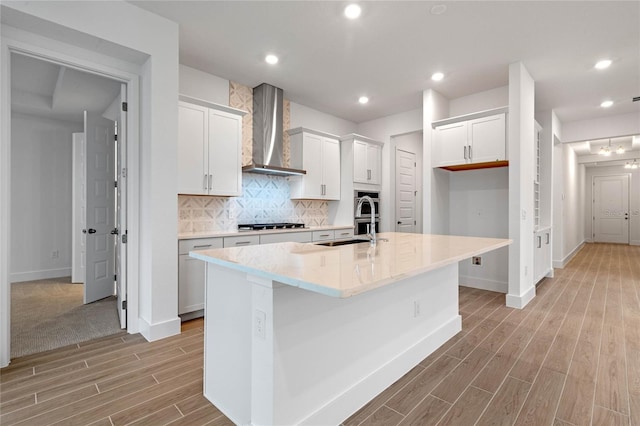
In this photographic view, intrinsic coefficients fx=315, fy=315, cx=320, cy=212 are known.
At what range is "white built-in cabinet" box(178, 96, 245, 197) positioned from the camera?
3.39 meters

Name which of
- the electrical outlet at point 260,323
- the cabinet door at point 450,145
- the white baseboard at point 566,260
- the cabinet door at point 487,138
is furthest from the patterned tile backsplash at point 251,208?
the white baseboard at point 566,260

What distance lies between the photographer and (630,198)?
32.7 feet

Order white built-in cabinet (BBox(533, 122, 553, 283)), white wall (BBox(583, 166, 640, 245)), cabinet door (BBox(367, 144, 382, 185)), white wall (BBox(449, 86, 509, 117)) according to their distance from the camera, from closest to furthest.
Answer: white wall (BBox(449, 86, 509, 117)), white built-in cabinet (BBox(533, 122, 553, 283)), cabinet door (BBox(367, 144, 382, 185)), white wall (BBox(583, 166, 640, 245))

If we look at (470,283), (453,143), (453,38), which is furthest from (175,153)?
(470,283)

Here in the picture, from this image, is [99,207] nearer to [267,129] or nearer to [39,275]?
[39,275]

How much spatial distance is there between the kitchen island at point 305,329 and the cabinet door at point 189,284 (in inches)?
56.0

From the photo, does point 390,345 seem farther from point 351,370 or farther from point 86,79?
point 86,79

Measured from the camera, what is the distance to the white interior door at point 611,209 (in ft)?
33.1

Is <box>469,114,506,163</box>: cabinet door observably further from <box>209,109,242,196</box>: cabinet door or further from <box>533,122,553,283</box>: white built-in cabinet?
<box>209,109,242,196</box>: cabinet door

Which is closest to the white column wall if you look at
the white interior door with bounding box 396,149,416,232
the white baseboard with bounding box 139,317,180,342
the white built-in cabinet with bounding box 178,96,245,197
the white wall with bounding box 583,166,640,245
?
the white interior door with bounding box 396,149,416,232

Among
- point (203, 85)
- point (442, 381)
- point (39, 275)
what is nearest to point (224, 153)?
point (203, 85)

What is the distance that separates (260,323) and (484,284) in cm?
424

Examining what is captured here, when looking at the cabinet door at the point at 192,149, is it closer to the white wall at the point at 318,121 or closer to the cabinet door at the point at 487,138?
the white wall at the point at 318,121

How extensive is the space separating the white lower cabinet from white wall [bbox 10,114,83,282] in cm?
367
